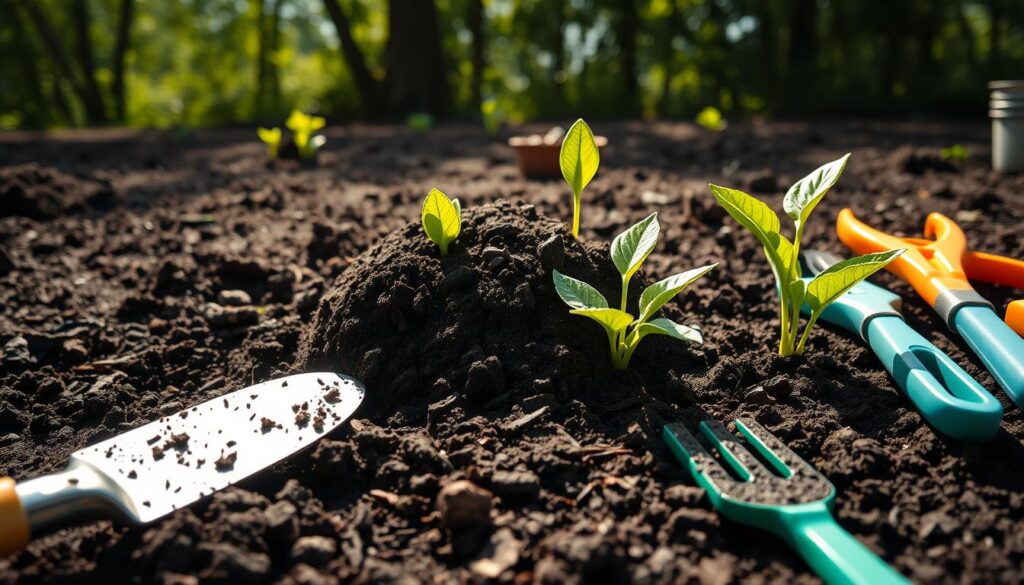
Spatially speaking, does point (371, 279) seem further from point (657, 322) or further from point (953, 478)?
point (953, 478)

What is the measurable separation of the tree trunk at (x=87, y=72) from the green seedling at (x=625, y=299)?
591 inches

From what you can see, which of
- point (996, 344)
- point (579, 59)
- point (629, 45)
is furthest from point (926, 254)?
point (579, 59)

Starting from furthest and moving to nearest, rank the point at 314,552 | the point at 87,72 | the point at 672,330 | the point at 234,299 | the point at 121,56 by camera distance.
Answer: the point at 121,56
the point at 87,72
the point at 234,299
the point at 672,330
the point at 314,552

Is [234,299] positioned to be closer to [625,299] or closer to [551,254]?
[551,254]

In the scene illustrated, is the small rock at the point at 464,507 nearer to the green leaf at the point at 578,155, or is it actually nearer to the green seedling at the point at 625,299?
the green seedling at the point at 625,299

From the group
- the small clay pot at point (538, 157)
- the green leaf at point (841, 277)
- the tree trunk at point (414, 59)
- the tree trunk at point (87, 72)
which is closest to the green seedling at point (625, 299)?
the green leaf at point (841, 277)

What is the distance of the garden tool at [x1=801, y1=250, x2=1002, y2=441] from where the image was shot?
155 centimetres

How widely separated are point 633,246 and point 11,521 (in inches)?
61.8

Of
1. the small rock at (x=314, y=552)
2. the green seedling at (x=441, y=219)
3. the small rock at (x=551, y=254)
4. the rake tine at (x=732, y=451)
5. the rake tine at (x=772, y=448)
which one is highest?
the green seedling at (x=441, y=219)

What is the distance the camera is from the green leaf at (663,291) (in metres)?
1.79

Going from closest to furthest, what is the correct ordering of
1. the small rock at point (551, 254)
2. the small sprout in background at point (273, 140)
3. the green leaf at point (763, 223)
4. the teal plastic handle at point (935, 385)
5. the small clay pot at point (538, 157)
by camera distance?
the teal plastic handle at point (935, 385)
the green leaf at point (763, 223)
the small rock at point (551, 254)
the small clay pot at point (538, 157)
the small sprout in background at point (273, 140)

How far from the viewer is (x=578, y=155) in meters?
2.14

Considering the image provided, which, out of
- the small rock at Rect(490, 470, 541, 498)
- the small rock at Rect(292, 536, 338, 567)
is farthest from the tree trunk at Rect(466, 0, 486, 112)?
the small rock at Rect(292, 536, 338, 567)

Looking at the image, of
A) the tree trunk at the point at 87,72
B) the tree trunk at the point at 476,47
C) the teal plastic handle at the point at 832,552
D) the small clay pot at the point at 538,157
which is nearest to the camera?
the teal plastic handle at the point at 832,552
